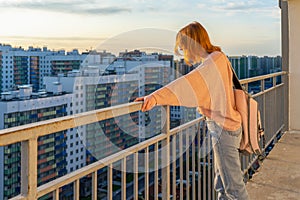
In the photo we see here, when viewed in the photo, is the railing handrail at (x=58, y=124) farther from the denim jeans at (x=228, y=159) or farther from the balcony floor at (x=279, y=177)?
the balcony floor at (x=279, y=177)

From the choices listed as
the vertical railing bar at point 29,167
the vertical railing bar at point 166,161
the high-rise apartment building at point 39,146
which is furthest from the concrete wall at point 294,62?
the vertical railing bar at point 29,167

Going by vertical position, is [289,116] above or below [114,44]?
below

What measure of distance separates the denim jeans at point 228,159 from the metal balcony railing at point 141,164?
0.22 metres

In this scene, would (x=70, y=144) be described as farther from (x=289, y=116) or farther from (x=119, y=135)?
(x=289, y=116)

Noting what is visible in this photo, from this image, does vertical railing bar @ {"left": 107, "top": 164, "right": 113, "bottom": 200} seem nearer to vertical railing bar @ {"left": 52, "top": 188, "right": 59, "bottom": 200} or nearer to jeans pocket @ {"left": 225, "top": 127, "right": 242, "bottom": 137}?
vertical railing bar @ {"left": 52, "top": 188, "right": 59, "bottom": 200}

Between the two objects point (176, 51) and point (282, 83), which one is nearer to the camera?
point (176, 51)

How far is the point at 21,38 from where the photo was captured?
6023 millimetres

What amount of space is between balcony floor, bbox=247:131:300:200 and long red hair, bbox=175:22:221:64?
4.86 ft

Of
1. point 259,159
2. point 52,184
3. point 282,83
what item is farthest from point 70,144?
point 282,83

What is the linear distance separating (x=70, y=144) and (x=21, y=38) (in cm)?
510

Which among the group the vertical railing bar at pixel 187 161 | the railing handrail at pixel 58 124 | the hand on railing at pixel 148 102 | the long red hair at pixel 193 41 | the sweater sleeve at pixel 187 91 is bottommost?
the vertical railing bar at pixel 187 161

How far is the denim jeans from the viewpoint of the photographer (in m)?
1.80

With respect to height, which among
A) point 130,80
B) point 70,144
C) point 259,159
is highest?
point 130,80

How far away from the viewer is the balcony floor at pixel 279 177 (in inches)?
108
